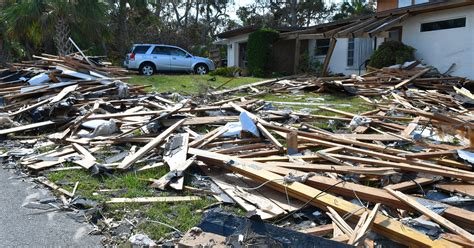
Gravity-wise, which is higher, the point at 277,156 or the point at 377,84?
the point at 377,84

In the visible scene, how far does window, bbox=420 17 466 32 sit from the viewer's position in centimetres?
→ 1523

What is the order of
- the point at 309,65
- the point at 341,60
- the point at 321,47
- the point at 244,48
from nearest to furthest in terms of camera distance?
the point at 341,60
the point at 309,65
the point at 321,47
the point at 244,48

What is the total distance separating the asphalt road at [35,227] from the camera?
3422 mm

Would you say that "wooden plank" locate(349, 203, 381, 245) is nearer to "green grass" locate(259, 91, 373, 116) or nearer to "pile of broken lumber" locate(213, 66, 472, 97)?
"green grass" locate(259, 91, 373, 116)

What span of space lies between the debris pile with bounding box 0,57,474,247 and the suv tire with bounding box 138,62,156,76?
35.8ft

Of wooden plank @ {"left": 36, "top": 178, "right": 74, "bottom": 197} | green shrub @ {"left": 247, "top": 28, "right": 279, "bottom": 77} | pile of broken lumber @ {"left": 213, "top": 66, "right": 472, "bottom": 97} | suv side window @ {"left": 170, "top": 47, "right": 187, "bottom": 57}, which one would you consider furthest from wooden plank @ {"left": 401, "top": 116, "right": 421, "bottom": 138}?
suv side window @ {"left": 170, "top": 47, "right": 187, "bottom": 57}

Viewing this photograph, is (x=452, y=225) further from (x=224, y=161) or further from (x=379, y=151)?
(x=224, y=161)

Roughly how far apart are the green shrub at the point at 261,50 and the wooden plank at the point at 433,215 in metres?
18.0

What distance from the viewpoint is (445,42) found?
620 inches

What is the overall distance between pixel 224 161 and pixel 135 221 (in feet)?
4.44

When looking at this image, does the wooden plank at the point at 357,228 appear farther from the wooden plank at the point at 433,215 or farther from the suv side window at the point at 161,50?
the suv side window at the point at 161,50

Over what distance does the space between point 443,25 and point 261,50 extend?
874 centimetres

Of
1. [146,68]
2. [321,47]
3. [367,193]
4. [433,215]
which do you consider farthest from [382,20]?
[433,215]

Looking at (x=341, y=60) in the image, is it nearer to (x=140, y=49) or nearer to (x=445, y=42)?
(x=445, y=42)
